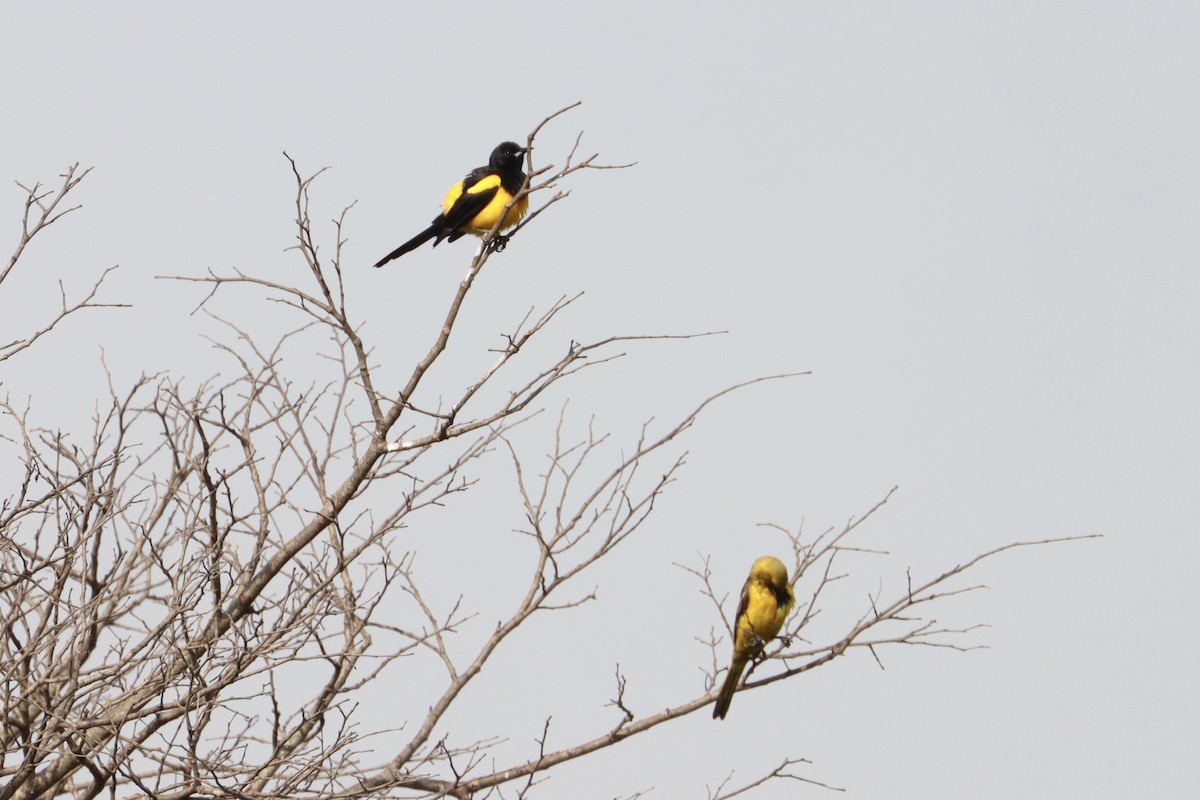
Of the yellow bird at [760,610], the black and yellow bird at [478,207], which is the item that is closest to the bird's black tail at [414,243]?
the black and yellow bird at [478,207]

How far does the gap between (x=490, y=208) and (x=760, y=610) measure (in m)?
3.45

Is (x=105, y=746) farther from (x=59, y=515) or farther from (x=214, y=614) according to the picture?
(x=59, y=515)

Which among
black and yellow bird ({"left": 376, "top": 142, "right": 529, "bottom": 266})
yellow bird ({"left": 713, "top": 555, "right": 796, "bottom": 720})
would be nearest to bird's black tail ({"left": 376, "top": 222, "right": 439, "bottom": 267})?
black and yellow bird ({"left": 376, "top": 142, "right": 529, "bottom": 266})

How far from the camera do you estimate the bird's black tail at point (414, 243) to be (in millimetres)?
8297

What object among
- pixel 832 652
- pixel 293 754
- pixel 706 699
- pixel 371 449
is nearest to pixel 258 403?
pixel 371 449

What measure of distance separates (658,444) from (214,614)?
192 cm

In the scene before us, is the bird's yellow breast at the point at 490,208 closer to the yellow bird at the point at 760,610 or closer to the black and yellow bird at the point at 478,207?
the black and yellow bird at the point at 478,207

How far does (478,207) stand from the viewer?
8.27 metres

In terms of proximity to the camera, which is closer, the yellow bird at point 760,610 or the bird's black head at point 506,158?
the yellow bird at point 760,610

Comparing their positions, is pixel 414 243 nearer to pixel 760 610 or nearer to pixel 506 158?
pixel 506 158

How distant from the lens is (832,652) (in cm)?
512

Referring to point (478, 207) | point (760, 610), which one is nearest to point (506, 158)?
point (478, 207)

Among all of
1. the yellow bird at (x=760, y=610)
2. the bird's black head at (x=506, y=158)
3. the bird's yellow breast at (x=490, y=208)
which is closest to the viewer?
the yellow bird at (x=760, y=610)

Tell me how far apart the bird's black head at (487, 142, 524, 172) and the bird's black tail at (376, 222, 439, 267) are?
2.14 ft
